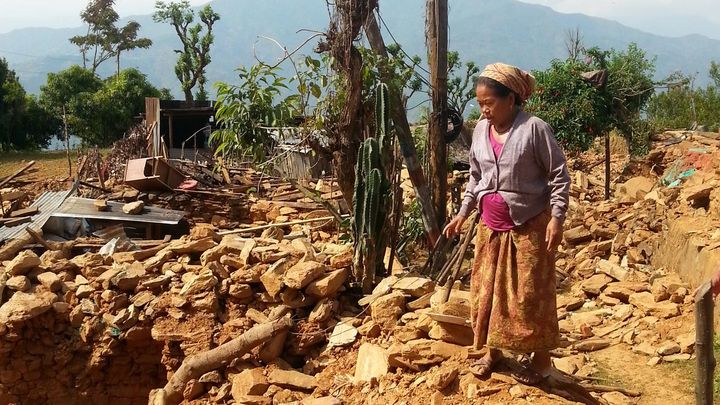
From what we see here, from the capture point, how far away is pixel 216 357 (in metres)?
5.30

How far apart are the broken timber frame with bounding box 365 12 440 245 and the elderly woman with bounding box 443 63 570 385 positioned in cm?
305

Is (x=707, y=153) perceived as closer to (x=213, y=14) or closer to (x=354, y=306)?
(x=354, y=306)

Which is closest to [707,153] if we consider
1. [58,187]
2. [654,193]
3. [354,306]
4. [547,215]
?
[654,193]

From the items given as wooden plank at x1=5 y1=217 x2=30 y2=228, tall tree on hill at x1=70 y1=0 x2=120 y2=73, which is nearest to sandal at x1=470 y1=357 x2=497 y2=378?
wooden plank at x1=5 y1=217 x2=30 y2=228

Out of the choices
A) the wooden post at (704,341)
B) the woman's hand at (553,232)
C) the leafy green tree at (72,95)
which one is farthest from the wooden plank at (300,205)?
the leafy green tree at (72,95)

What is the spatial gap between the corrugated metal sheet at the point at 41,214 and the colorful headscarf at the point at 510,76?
802 centimetres

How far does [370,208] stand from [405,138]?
1523 mm

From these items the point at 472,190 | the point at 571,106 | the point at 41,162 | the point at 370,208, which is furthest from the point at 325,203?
the point at 41,162

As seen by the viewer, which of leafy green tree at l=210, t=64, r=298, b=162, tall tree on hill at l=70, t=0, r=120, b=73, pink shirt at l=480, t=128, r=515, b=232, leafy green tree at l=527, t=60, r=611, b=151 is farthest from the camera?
tall tree on hill at l=70, t=0, r=120, b=73

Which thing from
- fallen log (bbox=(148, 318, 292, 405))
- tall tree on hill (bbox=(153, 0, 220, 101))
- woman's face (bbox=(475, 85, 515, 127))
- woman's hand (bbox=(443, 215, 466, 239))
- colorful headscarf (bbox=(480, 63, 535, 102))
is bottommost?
fallen log (bbox=(148, 318, 292, 405))

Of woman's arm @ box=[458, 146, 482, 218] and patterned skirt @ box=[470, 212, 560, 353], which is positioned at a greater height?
woman's arm @ box=[458, 146, 482, 218]

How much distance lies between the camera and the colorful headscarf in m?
3.37

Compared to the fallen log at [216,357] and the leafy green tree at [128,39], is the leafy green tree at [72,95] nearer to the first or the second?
the leafy green tree at [128,39]

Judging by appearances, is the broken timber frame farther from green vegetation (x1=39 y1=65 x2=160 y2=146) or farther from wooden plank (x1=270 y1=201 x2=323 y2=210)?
green vegetation (x1=39 y1=65 x2=160 y2=146)
